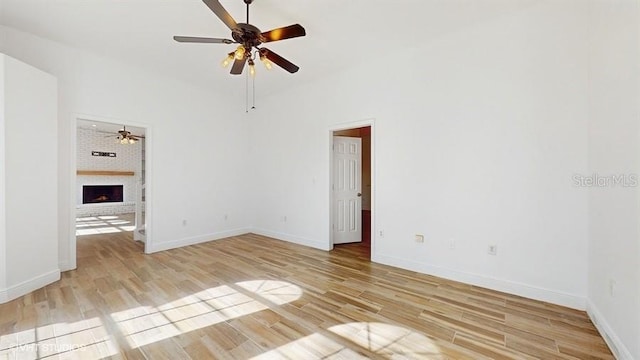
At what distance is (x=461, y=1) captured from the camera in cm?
259

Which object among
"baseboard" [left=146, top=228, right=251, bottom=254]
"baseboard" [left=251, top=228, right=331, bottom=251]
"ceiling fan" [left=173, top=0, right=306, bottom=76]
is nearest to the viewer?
"ceiling fan" [left=173, top=0, right=306, bottom=76]

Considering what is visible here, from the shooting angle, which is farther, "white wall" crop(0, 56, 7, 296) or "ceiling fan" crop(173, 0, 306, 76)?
"white wall" crop(0, 56, 7, 296)

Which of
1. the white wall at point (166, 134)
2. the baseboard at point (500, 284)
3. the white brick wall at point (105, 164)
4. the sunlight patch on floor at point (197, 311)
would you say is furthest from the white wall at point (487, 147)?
the white brick wall at point (105, 164)

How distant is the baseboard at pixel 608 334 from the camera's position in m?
1.70

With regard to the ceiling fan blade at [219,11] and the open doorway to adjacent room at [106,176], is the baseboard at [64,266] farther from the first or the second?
the ceiling fan blade at [219,11]

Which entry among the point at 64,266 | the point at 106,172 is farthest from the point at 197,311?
the point at 106,172

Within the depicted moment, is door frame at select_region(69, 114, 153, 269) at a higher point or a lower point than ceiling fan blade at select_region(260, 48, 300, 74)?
lower

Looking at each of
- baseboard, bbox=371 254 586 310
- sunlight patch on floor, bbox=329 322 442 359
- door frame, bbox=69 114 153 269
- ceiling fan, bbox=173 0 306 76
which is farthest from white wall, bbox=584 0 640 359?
door frame, bbox=69 114 153 269

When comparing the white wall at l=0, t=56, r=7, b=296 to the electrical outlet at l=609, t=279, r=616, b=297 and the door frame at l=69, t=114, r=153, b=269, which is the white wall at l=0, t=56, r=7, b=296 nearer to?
the door frame at l=69, t=114, r=153, b=269

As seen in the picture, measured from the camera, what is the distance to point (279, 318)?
7.62 ft

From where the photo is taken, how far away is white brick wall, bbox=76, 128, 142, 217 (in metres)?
8.31

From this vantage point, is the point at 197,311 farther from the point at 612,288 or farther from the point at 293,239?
the point at 612,288

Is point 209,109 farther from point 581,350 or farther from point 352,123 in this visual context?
point 581,350

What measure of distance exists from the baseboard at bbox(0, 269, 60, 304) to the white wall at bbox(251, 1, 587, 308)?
4.23 metres
